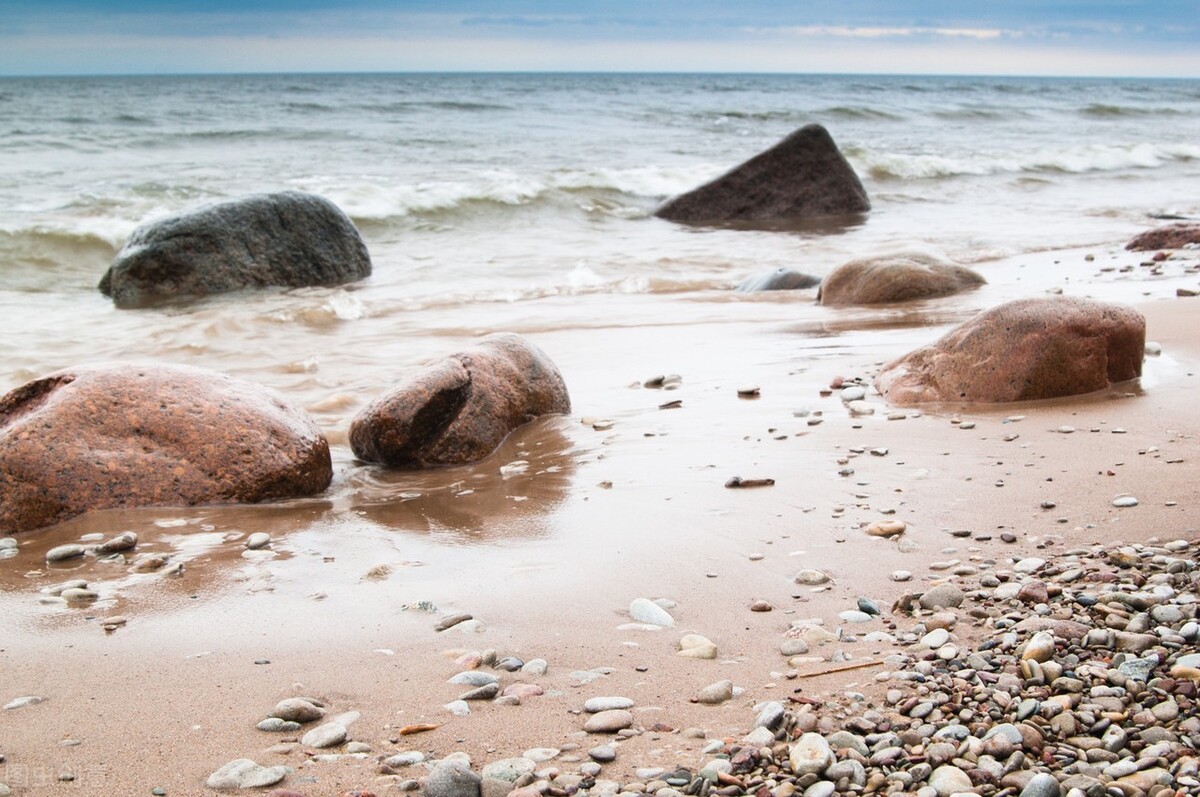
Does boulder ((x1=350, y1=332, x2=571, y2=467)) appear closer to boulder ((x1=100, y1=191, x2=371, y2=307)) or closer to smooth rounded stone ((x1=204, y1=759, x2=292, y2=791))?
smooth rounded stone ((x1=204, y1=759, x2=292, y2=791))

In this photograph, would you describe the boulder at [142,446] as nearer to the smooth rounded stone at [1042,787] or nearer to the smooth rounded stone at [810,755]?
the smooth rounded stone at [810,755]

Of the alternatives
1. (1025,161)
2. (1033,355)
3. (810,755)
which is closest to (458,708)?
(810,755)

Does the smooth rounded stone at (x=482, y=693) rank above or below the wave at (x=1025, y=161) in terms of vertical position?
below

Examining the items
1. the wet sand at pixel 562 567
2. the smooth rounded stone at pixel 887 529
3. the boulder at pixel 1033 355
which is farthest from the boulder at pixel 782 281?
the smooth rounded stone at pixel 887 529

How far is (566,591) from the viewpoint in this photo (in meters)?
3.09

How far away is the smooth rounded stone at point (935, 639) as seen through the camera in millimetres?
2527

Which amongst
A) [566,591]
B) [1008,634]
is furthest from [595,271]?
[1008,634]

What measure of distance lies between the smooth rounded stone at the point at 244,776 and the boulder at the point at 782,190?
39.8 feet

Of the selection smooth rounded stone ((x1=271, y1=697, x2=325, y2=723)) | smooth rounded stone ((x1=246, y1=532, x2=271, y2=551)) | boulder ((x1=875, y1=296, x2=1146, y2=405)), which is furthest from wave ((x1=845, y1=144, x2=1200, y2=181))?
smooth rounded stone ((x1=271, y1=697, x2=325, y2=723))

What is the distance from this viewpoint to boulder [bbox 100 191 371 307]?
9328mm

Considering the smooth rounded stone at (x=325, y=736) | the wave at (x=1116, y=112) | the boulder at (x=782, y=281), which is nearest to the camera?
the smooth rounded stone at (x=325, y=736)

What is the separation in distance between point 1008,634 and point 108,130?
82.1ft

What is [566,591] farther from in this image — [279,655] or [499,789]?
[499,789]

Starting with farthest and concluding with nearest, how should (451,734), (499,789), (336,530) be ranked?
(336,530)
(451,734)
(499,789)
